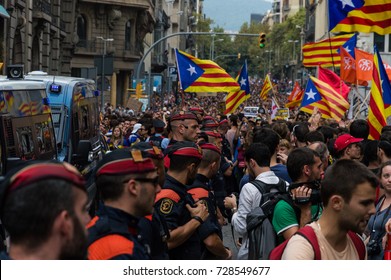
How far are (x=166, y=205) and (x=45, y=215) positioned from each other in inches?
129

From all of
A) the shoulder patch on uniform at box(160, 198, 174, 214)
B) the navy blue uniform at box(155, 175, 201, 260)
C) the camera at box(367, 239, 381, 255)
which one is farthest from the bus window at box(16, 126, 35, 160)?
the camera at box(367, 239, 381, 255)

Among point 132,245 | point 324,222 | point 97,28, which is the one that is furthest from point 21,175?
point 97,28

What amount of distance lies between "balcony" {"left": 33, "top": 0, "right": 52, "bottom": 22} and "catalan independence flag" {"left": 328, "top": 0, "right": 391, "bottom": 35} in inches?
767

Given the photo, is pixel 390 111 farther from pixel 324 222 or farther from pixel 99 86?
pixel 99 86

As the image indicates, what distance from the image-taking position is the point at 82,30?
189ft

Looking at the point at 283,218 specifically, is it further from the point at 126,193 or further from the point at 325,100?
the point at 325,100

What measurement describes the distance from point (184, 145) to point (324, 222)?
2.52m

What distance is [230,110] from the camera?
25750 mm

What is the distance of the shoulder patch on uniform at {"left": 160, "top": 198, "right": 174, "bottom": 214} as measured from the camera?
627 cm

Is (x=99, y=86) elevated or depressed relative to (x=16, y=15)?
depressed

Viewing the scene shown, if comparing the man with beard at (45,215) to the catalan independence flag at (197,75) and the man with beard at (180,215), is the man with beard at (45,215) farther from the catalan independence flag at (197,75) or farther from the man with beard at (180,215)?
the catalan independence flag at (197,75)

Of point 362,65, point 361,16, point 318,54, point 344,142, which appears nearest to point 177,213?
point 344,142

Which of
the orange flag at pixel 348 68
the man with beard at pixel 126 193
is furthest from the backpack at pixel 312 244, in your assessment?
the orange flag at pixel 348 68

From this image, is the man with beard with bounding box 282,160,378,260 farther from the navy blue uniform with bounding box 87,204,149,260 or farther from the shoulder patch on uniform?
the shoulder patch on uniform
